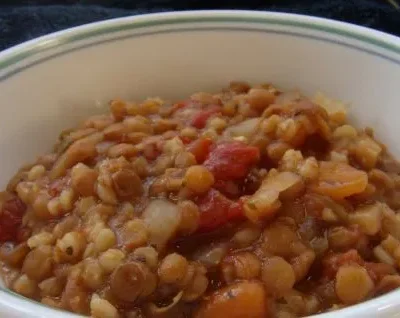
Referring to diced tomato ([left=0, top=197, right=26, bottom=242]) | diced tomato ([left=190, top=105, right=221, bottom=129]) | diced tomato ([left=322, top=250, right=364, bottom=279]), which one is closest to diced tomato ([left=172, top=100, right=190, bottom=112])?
diced tomato ([left=190, top=105, right=221, bottom=129])

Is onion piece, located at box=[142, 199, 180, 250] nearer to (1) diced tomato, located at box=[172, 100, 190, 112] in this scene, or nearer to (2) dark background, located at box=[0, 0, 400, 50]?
Result: (1) diced tomato, located at box=[172, 100, 190, 112]

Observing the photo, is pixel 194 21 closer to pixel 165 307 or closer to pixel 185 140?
pixel 185 140

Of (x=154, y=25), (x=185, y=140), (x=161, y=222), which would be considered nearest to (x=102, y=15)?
(x=154, y=25)

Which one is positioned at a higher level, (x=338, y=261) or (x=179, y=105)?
(x=179, y=105)

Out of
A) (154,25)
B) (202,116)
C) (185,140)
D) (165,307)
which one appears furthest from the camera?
(154,25)

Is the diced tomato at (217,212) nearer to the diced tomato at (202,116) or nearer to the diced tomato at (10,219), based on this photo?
the diced tomato at (202,116)

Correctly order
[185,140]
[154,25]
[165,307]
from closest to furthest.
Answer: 1. [165,307]
2. [185,140]
3. [154,25]

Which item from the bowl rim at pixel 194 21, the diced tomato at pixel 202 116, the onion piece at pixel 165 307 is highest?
the bowl rim at pixel 194 21

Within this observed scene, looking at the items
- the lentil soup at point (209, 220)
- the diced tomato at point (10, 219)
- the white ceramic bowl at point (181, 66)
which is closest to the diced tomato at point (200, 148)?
the lentil soup at point (209, 220)
